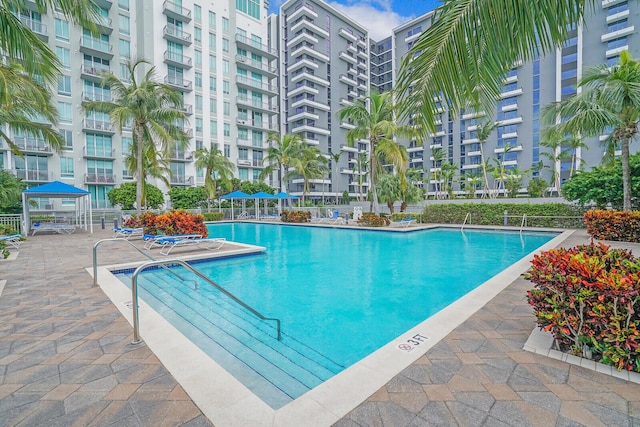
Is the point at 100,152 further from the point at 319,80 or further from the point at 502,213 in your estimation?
the point at 502,213

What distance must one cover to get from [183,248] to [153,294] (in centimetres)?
481

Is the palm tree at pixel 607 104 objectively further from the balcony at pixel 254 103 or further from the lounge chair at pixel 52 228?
the balcony at pixel 254 103

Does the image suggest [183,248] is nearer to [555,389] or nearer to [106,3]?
[555,389]

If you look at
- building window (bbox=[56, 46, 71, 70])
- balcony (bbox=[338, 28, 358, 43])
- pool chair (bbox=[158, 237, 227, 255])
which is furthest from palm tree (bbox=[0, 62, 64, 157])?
balcony (bbox=[338, 28, 358, 43])

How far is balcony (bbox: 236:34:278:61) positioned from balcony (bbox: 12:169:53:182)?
24.7 m

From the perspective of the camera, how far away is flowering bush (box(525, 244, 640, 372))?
2529 millimetres

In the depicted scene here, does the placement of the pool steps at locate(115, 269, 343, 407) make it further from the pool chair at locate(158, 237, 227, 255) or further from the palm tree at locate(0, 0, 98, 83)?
the palm tree at locate(0, 0, 98, 83)

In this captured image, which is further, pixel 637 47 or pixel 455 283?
pixel 637 47

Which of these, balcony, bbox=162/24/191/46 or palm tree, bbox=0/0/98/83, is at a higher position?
balcony, bbox=162/24/191/46

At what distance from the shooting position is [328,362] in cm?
373

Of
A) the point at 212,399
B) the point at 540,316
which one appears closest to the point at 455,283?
the point at 540,316

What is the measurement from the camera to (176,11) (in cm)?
3247

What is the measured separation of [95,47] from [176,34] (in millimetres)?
7802

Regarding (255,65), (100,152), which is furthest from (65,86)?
(255,65)
